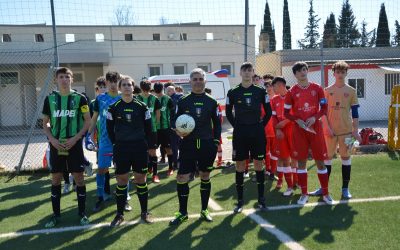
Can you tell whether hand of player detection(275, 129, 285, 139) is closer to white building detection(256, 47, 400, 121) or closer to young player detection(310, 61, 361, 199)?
young player detection(310, 61, 361, 199)

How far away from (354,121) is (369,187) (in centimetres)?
140

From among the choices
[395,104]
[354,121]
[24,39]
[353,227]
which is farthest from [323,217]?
[24,39]

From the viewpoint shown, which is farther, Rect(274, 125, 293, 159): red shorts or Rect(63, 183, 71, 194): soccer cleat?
Rect(63, 183, 71, 194): soccer cleat

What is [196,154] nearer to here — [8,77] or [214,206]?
[214,206]

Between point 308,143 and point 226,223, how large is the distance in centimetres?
190

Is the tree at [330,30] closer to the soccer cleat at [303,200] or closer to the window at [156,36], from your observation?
the soccer cleat at [303,200]

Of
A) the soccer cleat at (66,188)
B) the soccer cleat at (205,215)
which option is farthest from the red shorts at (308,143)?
the soccer cleat at (66,188)

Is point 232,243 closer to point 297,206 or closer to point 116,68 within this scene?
point 297,206

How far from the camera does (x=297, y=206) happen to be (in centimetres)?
602

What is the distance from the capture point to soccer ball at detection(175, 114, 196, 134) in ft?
16.9

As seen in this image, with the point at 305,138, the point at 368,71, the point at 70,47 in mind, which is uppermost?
the point at 70,47

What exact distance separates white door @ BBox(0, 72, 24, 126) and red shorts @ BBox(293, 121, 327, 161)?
20274mm

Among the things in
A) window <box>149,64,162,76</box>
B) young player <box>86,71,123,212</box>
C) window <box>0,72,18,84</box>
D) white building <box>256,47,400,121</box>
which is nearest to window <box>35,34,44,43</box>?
window <box>0,72,18,84</box>

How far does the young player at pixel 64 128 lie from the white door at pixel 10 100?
19.0 m
